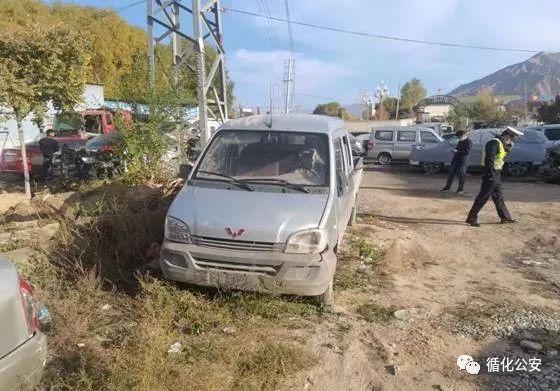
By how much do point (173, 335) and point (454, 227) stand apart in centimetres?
620

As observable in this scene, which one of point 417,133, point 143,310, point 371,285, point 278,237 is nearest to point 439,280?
point 371,285

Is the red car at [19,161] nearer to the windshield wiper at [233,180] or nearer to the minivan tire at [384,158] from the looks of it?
the windshield wiper at [233,180]

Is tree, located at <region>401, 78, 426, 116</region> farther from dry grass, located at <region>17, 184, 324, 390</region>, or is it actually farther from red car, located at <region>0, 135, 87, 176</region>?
dry grass, located at <region>17, 184, 324, 390</region>

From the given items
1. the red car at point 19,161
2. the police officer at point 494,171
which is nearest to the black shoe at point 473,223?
the police officer at point 494,171

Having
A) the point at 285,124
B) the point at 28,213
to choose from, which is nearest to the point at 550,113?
the point at 285,124

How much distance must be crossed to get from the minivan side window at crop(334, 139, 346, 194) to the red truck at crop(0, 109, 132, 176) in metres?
9.47

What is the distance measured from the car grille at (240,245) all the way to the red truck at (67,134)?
33.3 feet

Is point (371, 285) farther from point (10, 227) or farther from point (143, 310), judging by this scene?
point (10, 227)

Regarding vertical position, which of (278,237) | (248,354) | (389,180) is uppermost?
(278,237)

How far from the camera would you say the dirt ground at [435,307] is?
3.89 metres

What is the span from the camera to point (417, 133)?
2067 cm

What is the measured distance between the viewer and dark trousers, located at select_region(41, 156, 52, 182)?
1471 cm

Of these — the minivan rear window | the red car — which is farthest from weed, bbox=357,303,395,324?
the minivan rear window

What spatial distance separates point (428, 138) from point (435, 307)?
16.1 metres
